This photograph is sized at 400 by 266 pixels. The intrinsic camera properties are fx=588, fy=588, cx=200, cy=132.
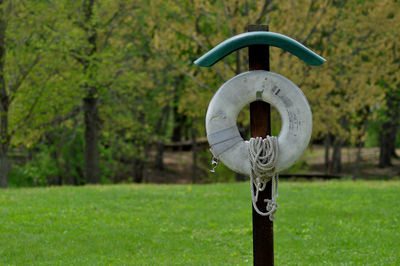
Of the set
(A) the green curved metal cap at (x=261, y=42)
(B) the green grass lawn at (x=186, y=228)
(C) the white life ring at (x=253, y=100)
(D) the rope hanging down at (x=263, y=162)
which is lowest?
(B) the green grass lawn at (x=186, y=228)

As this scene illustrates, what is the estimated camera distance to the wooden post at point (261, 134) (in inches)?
219

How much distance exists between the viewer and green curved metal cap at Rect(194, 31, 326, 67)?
545 centimetres

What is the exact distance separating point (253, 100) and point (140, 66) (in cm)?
1765

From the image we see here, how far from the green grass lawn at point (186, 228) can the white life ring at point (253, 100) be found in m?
2.71

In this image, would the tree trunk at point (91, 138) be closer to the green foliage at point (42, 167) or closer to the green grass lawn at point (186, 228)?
the green foliage at point (42, 167)

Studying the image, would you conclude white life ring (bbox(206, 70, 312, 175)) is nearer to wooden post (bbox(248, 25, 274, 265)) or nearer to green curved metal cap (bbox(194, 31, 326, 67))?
wooden post (bbox(248, 25, 274, 265))

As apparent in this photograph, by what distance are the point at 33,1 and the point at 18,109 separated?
3016 mm

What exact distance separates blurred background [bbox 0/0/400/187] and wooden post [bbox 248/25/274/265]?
11029 mm

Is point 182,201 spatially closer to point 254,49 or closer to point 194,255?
point 194,255

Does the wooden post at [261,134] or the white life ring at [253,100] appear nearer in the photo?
the white life ring at [253,100]

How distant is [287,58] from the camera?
→ 689 inches

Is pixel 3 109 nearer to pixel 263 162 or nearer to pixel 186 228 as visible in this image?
pixel 186 228

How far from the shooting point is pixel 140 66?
22844 mm

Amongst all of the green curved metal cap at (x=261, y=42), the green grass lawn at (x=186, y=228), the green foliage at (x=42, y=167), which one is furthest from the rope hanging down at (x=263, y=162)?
the green foliage at (x=42, y=167)
